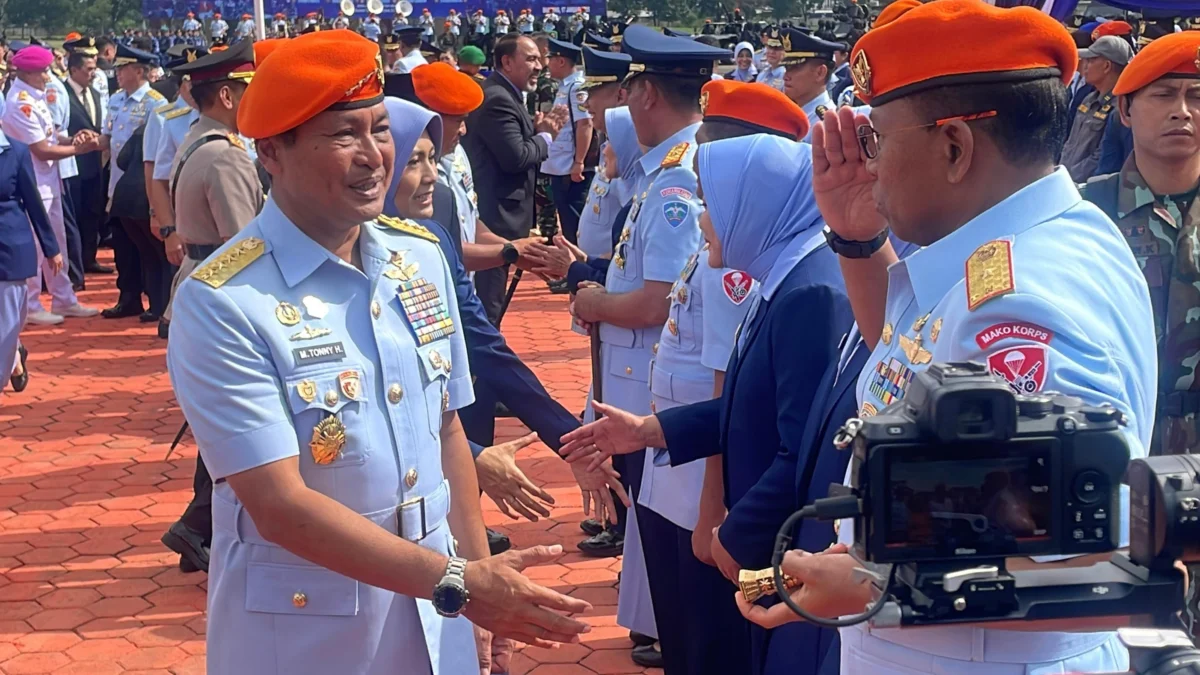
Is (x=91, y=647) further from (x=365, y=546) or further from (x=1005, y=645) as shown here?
(x=1005, y=645)

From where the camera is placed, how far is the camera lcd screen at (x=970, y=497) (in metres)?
1.38

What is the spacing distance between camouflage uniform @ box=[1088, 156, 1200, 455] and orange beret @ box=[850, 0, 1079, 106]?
8.02 feet

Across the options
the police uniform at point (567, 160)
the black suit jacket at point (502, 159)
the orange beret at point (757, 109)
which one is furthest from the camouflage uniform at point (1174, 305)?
the police uniform at point (567, 160)

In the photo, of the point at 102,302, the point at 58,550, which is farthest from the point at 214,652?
the point at 102,302

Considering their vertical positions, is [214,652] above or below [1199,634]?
below

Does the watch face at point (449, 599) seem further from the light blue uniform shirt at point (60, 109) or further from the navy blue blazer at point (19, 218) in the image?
the light blue uniform shirt at point (60, 109)

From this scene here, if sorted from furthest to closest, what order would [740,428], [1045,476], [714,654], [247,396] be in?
[714,654]
[740,428]
[247,396]
[1045,476]

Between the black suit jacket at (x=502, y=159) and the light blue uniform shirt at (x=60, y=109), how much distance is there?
4.59 m

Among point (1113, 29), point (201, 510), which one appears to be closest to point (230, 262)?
point (201, 510)

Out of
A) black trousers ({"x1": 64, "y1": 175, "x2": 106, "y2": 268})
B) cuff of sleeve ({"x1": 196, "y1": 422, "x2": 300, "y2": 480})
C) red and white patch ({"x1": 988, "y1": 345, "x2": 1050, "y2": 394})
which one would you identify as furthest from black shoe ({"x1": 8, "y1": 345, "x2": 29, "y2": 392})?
red and white patch ({"x1": 988, "y1": 345, "x2": 1050, "y2": 394})

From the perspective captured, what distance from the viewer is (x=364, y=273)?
2566 millimetres

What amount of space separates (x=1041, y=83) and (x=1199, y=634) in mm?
836

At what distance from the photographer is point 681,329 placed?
3.98m

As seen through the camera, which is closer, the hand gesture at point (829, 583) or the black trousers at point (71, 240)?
the hand gesture at point (829, 583)
